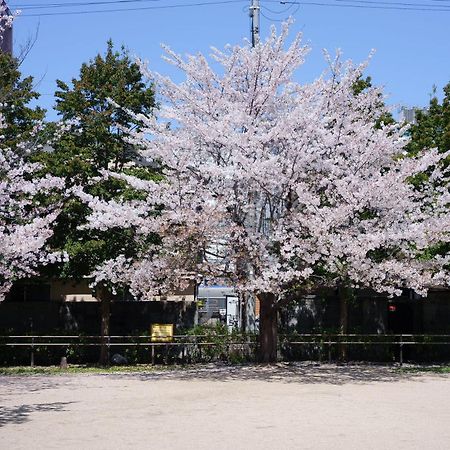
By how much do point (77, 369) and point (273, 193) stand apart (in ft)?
25.7

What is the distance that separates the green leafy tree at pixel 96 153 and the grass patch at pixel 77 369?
816 millimetres

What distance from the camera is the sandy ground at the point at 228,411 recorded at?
9.02 meters

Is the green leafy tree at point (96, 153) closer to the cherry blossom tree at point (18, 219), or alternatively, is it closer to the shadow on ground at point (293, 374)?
the cherry blossom tree at point (18, 219)

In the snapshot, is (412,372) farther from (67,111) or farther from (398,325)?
(67,111)

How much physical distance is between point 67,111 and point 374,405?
1306 cm

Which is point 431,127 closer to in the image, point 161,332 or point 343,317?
point 343,317

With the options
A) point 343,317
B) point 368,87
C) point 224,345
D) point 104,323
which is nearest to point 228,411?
point 224,345

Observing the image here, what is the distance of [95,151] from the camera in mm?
20031

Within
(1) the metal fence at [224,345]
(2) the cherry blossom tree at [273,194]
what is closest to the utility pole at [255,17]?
(2) the cherry blossom tree at [273,194]

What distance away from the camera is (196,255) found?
1767 centimetres

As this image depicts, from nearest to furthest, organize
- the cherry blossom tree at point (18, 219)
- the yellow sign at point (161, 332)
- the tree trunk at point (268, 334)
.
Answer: the cherry blossom tree at point (18, 219) → the tree trunk at point (268, 334) → the yellow sign at point (161, 332)

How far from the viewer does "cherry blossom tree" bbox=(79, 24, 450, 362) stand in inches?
657

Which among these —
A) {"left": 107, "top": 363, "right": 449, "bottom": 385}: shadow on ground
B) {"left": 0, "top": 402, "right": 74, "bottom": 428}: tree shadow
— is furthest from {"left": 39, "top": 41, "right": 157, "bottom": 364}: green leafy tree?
{"left": 0, "top": 402, "right": 74, "bottom": 428}: tree shadow

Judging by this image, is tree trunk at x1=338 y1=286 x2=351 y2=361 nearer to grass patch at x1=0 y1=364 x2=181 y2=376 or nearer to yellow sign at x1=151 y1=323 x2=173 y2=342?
grass patch at x1=0 y1=364 x2=181 y2=376
